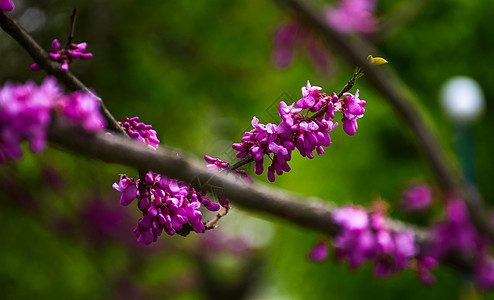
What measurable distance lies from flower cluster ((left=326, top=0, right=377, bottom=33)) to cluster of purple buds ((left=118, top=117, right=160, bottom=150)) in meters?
2.21

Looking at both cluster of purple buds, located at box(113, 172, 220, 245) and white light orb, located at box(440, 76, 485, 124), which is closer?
cluster of purple buds, located at box(113, 172, 220, 245)

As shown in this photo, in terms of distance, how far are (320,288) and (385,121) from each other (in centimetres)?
189

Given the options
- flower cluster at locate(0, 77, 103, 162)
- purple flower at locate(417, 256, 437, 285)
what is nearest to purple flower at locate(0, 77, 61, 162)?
flower cluster at locate(0, 77, 103, 162)

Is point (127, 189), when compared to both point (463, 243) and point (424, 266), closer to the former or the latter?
point (424, 266)

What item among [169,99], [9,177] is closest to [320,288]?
[169,99]

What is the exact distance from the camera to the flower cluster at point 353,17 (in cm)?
A: 298

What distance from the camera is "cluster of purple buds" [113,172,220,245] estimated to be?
2.55 feet

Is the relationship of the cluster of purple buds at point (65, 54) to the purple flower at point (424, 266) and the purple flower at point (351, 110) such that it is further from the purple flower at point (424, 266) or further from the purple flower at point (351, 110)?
the purple flower at point (424, 266)

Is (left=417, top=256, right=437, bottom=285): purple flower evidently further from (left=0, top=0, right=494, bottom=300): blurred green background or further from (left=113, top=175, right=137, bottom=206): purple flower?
(left=0, top=0, right=494, bottom=300): blurred green background

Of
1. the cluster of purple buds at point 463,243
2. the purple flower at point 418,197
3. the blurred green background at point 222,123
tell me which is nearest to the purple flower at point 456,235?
the cluster of purple buds at point 463,243

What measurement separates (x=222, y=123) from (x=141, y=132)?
4773 mm

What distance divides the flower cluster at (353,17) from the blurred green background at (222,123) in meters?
0.28

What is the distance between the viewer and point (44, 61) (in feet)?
2.76

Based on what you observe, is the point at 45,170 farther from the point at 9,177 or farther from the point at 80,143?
the point at 80,143
